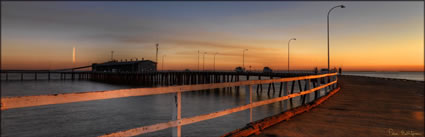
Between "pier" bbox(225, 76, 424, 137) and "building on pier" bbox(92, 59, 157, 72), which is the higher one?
"building on pier" bbox(92, 59, 157, 72)

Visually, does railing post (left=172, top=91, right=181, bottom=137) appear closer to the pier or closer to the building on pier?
the pier

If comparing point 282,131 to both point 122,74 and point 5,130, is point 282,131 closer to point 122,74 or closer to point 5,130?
point 5,130

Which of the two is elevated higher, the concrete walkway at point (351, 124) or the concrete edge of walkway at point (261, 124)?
the concrete edge of walkway at point (261, 124)

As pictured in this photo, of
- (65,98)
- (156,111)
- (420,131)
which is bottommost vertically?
(156,111)

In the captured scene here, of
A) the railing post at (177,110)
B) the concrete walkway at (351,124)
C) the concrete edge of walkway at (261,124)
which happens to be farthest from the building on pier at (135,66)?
the railing post at (177,110)

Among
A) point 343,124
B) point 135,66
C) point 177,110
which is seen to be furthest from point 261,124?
point 135,66

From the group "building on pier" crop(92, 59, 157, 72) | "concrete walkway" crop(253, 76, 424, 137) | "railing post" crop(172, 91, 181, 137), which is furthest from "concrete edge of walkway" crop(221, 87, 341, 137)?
"building on pier" crop(92, 59, 157, 72)

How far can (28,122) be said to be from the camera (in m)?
16.3

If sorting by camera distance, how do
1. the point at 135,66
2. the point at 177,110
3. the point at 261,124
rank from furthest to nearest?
the point at 135,66
the point at 261,124
the point at 177,110

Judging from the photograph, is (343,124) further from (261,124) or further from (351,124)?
(261,124)

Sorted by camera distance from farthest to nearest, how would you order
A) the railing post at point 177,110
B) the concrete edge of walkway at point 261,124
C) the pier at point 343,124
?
the pier at point 343,124 < the concrete edge of walkway at point 261,124 < the railing post at point 177,110

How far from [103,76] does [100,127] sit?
99891mm

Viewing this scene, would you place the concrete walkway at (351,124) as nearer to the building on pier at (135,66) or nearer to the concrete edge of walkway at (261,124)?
the concrete edge of walkway at (261,124)

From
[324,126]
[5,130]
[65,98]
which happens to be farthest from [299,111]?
[5,130]
